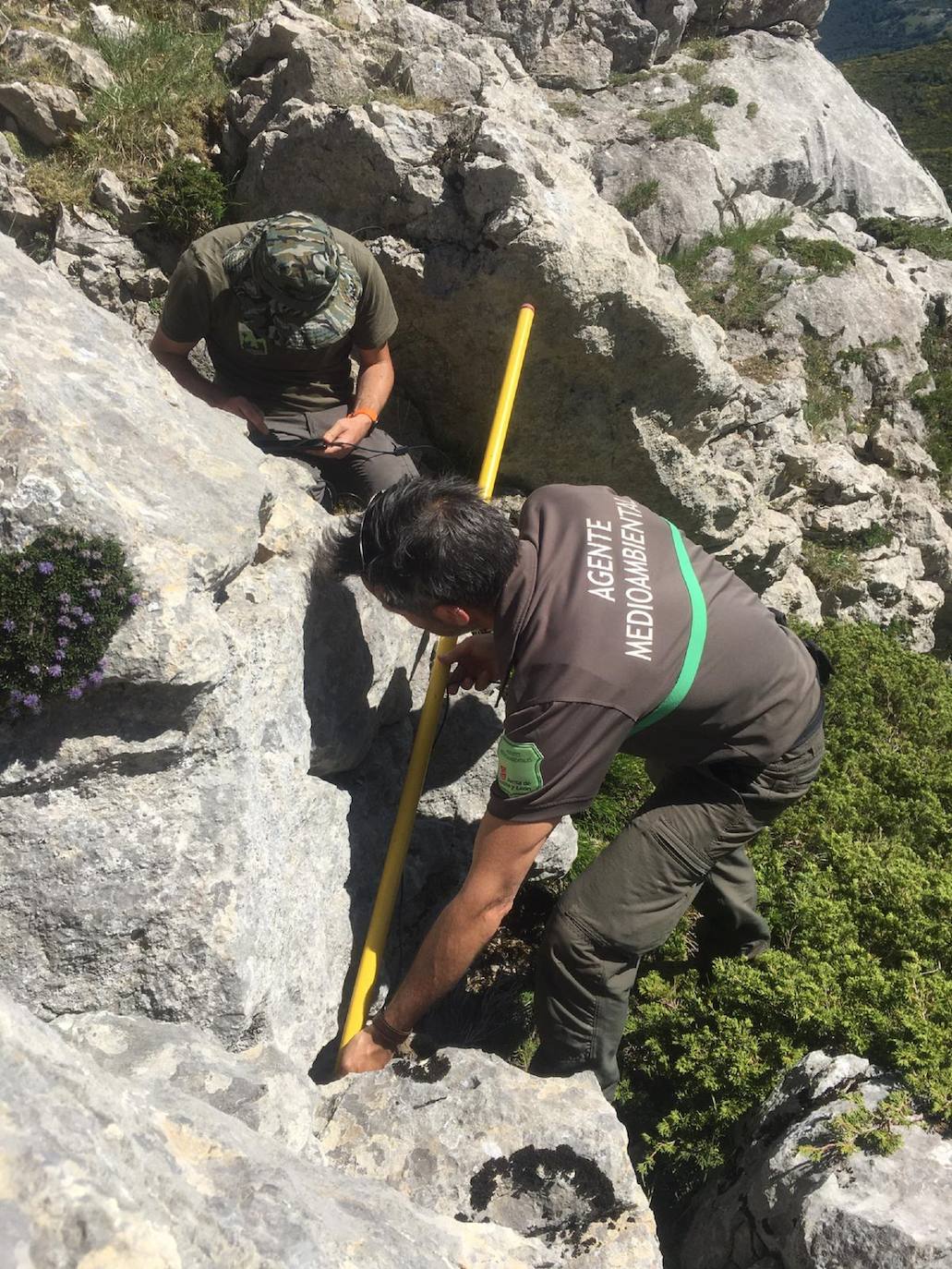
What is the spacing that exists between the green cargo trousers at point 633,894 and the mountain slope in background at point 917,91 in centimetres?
3536

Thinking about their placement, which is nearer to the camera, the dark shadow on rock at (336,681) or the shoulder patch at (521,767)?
the shoulder patch at (521,767)

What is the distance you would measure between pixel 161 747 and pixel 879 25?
60.2 meters

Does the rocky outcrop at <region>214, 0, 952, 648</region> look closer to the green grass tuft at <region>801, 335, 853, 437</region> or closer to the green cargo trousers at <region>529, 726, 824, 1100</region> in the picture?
the green grass tuft at <region>801, 335, 853, 437</region>

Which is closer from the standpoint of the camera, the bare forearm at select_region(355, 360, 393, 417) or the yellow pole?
the yellow pole

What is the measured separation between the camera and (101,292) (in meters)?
6.21

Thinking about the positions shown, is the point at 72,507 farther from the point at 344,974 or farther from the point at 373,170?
the point at 373,170

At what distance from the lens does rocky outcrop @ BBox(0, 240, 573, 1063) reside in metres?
3.02

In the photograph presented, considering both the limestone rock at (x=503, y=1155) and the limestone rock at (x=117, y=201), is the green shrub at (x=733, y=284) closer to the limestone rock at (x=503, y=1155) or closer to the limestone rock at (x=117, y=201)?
the limestone rock at (x=117, y=201)

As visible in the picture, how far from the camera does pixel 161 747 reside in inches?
127

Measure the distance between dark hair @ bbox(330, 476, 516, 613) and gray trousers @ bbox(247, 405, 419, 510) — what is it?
5.67 feet

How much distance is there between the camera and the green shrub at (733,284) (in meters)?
10.6

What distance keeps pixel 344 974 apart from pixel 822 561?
254 inches

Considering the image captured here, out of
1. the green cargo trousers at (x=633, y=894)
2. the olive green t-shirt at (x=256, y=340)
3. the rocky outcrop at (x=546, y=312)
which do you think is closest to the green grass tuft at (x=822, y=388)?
the rocky outcrop at (x=546, y=312)

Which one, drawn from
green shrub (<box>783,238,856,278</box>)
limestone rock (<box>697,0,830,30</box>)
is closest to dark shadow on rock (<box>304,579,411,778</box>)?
green shrub (<box>783,238,856,278</box>)
